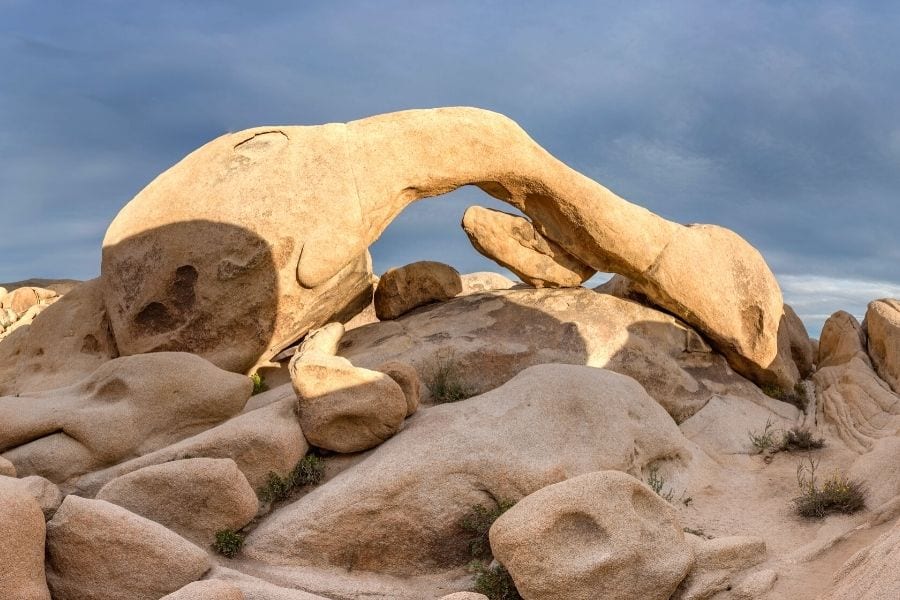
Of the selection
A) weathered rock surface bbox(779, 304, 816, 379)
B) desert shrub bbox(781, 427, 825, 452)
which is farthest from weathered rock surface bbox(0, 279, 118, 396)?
weathered rock surface bbox(779, 304, 816, 379)

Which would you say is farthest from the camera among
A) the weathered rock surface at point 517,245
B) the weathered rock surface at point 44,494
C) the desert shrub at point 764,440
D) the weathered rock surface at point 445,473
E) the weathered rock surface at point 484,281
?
the weathered rock surface at point 484,281

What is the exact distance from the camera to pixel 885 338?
15.8 m

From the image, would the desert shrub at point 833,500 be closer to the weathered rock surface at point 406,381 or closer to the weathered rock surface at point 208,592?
the weathered rock surface at point 406,381

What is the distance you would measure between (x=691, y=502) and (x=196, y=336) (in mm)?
7182

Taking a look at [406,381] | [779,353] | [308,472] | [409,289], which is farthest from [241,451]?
[779,353]

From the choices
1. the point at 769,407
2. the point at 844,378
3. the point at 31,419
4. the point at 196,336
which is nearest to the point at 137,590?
the point at 31,419

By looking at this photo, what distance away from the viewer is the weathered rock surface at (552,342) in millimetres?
13305

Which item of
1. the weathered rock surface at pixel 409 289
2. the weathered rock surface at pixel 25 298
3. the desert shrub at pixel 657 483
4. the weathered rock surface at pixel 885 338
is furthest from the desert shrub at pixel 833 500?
the weathered rock surface at pixel 25 298

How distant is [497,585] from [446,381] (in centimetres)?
519

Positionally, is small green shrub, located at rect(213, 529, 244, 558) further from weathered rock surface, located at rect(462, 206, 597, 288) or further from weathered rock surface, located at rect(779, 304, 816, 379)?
weathered rock surface, located at rect(779, 304, 816, 379)

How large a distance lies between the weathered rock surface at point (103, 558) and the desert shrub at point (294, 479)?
88.2 inches

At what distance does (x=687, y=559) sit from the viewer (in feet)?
25.0

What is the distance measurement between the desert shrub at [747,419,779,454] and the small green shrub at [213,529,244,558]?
26.0 ft

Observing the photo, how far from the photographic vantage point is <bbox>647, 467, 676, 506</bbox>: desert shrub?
10.3 metres
